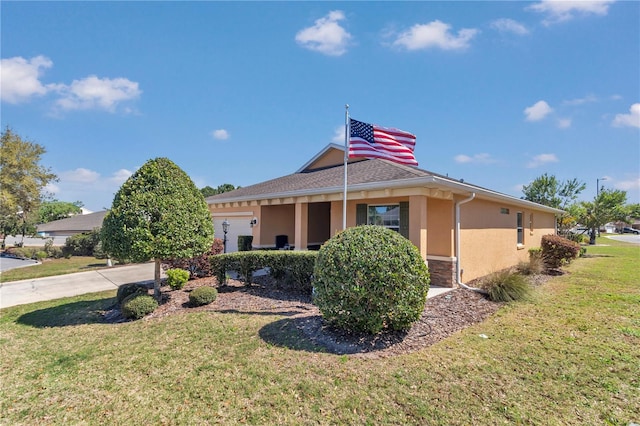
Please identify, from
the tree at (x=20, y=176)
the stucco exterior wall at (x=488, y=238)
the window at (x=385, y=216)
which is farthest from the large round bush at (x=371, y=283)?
the tree at (x=20, y=176)

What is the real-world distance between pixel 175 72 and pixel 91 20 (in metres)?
2.72

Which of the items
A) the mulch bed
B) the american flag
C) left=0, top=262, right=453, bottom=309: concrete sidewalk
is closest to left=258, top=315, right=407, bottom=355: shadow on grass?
the mulch bed

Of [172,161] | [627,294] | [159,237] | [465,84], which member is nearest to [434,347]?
[159,237]

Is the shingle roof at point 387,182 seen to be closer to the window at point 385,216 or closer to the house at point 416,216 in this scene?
the house at point 416,216

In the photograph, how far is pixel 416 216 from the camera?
816 cm

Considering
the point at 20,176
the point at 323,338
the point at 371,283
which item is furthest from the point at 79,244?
the point at 371,283

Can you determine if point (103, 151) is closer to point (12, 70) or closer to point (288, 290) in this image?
point (12, 70)

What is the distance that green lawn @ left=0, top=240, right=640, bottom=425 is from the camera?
3.08 meters

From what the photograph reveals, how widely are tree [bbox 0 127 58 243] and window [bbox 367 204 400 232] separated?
30076 mm

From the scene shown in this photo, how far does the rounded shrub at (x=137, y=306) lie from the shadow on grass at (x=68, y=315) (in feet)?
2.22

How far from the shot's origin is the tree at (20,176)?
24266mm

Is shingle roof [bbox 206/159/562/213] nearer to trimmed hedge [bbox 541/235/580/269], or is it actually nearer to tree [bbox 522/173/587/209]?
trimmed hedge [bbox 541/235/580/269]

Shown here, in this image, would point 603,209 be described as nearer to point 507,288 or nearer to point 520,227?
point 520,227

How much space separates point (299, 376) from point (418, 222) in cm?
560
